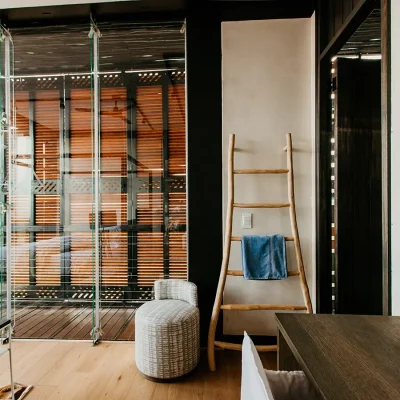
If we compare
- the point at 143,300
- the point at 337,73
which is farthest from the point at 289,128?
the point at 143,300

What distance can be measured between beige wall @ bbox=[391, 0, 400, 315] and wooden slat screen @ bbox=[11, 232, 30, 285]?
2.79 metres

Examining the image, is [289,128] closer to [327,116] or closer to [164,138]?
[327,116]

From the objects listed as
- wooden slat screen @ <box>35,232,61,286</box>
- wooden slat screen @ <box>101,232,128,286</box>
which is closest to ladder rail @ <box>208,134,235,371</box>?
wooden slat screen @ <box>101,232,128,286</box>

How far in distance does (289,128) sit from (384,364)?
197cm

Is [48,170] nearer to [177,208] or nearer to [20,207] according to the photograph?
[20,207]

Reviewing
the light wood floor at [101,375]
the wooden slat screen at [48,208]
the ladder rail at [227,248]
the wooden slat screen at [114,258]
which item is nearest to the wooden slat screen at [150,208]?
A: the wooden slat screen at [114,258]

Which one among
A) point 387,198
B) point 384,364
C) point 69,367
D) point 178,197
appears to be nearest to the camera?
point 384,364

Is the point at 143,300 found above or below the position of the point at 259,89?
below

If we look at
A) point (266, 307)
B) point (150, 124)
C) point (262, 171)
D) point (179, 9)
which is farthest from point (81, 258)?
point (179, 9)

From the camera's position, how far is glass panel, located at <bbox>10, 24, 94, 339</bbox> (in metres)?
2.62

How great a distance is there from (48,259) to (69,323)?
0.61m

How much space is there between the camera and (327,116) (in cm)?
221

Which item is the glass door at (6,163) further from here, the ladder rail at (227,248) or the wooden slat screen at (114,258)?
the ladder rail at (227,248)

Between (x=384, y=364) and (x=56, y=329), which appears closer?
(x=384, y=364)
